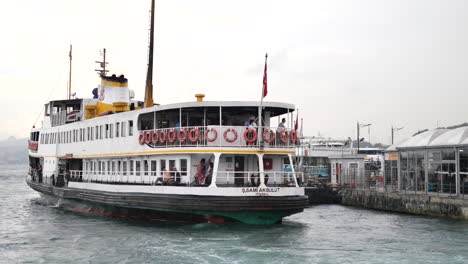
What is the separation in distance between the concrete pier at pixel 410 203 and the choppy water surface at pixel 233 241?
3.86 feet

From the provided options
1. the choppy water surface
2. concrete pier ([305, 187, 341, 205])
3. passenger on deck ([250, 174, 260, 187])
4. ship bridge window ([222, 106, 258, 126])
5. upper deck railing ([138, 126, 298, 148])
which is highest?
ship bridge window ([222, 106, 258, 126])

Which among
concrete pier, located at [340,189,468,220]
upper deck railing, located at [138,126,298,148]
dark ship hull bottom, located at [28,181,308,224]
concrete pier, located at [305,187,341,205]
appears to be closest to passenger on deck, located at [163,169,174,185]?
dark ship hull bottom, located at [28,181,308,224]

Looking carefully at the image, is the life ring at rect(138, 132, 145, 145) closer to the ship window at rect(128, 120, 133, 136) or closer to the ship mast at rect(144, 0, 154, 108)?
the ship window at rect(128, 120, 133, 136)

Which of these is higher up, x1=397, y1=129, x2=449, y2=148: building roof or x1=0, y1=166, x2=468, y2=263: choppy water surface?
x1=397, y1=129, x2=449, y2=148: building roof

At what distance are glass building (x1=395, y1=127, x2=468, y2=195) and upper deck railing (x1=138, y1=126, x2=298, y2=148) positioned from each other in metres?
10.8

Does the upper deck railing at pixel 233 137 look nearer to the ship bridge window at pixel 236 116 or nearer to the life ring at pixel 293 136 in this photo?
the life ring at pixel 293 136

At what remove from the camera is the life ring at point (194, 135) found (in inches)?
942

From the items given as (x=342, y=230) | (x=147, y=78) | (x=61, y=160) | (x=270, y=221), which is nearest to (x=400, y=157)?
(x=342, y=230)

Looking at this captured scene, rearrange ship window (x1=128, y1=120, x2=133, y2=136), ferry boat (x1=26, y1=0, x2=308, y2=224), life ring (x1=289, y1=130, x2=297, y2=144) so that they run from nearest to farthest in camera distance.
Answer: ferry boat (x1=26, y1=0, x2=308, y2=224)
life ring (x1=289, y1=130, x2=297, y2=144)
ship window (x1=128, y1=120, x2=133, y2=136)

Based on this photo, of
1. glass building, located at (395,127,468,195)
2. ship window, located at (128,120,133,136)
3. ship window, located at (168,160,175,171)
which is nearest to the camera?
ship window, located at (168,160,175,171)

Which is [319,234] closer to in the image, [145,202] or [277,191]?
[277,191]

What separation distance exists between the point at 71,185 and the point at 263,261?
65.2 ft

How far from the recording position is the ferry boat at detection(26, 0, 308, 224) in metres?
23.2

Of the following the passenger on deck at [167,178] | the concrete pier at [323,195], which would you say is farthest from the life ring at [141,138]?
the concrete pier at [323,195]
